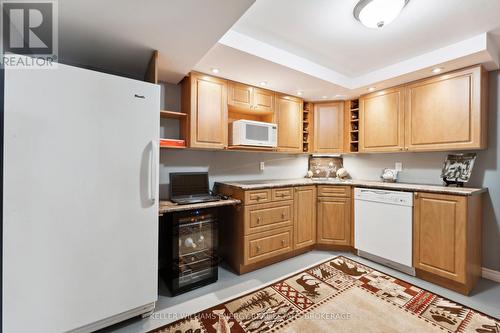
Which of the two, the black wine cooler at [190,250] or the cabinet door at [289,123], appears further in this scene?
the cabinet door at [289,123]

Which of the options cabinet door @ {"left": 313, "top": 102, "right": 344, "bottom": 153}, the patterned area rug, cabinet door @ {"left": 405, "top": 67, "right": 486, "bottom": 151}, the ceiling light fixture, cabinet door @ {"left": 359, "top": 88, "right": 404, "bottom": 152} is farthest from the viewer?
cabinet door @ {"left": 313, "top": 102, "right": 344, "bottom": 153}

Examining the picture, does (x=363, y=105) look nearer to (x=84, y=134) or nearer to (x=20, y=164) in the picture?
(x=84, y=134)

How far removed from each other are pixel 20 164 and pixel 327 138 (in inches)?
137

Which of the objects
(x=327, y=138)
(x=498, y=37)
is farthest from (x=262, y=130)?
(x=498, y=37)

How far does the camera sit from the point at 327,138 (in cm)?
356

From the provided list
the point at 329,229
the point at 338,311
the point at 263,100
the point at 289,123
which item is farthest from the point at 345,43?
the point at 338,311

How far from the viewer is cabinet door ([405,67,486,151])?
225 centimetres

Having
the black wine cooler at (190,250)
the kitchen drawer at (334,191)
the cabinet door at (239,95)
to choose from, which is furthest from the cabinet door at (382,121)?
the black wine cooler at (190,250)

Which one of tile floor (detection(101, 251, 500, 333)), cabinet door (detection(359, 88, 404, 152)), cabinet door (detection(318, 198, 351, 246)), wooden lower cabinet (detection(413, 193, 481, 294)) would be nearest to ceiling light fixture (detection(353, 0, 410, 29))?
cabinet door (detection(359, 88, 404, 152))

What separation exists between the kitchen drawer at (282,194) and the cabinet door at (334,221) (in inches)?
22.3

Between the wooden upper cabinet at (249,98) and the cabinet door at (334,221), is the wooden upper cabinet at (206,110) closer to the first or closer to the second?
the wooden upper cabinet at (249,98)

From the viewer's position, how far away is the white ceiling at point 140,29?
1.32 meters

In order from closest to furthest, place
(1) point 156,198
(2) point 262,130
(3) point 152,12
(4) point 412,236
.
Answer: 1. (3) point 152,12
2. (1) point 156,198
3. (4) point 412,236
4. (2) point 262,130

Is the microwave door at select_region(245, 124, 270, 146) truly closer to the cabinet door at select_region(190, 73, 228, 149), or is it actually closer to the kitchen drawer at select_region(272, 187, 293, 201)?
the cabinet door at select_region(190, 73, 228, 149)
